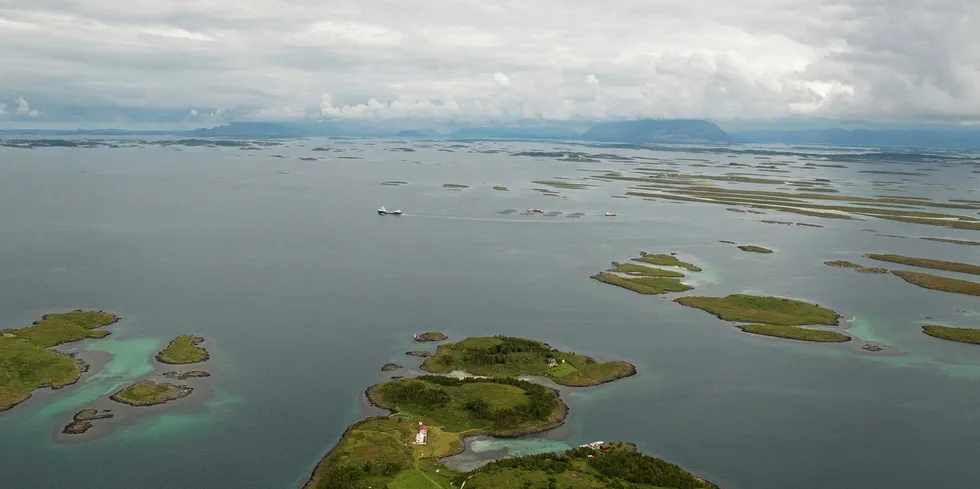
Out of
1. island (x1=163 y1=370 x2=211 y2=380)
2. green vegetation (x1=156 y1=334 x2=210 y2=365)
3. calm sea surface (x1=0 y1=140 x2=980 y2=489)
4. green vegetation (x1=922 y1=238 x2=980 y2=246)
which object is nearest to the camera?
calm sea surface (x1=0 y1=140 x2=980 y2=489)

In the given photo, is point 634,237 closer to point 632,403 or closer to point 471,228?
point 471,228

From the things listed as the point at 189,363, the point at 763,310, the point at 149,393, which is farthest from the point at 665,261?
the point at 149,393

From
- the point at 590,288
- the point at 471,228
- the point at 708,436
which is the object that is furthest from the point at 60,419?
the point at 471,228

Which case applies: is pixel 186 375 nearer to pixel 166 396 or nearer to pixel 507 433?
pixel 166 396

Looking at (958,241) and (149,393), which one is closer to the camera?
(149,393)

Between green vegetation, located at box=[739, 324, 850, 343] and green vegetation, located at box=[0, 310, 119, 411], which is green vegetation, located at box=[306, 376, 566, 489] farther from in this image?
green vegetation, located at box=[739, 324, 850, 343]

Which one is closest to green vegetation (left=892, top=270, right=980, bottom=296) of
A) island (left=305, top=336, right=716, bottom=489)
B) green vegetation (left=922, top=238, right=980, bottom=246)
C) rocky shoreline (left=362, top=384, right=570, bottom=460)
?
green vegetation (left=922, top=238, right=980, bottom=246)

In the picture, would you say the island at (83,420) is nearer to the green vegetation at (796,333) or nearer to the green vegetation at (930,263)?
the green vegetation at (796,333)
